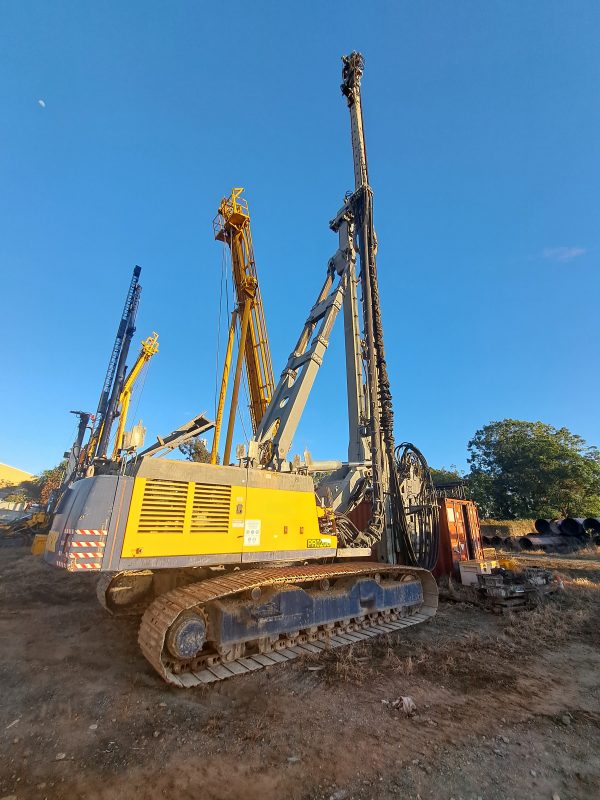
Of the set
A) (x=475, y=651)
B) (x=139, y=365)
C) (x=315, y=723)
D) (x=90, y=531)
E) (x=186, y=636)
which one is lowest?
(x=315, y=723)

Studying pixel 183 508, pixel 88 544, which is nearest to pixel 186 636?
pixel 183 508

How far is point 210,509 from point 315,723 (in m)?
2.77

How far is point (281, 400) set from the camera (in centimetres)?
1067

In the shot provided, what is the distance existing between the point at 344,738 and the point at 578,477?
3681 centimetres

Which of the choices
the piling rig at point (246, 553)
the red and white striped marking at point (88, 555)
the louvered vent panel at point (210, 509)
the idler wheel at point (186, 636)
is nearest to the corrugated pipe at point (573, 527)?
the piling rig at point (246, 553)

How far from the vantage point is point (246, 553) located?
5703mm

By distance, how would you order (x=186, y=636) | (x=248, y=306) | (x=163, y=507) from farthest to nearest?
(x=248, y=306) < (x=163, y=507) < (x=186, y=636)

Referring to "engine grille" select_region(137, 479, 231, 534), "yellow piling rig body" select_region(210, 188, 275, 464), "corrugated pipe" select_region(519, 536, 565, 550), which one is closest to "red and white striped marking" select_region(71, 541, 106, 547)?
"engine grille" select_region(137, 479, 231, 534)

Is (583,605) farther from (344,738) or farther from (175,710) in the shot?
(175,710)

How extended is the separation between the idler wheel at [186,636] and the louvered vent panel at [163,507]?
1086 mm

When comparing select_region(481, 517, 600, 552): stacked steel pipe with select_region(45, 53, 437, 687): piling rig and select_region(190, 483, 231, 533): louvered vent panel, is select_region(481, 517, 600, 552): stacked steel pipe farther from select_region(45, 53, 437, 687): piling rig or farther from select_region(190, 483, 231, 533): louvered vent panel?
select_region(190, 483, 231, 533): louvered vent panel

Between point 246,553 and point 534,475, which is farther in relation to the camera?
point 534,475

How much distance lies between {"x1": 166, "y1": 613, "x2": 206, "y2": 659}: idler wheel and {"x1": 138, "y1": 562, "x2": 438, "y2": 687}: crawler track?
130 millimetres

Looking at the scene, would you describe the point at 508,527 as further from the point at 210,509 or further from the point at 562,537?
the point at 210,509
